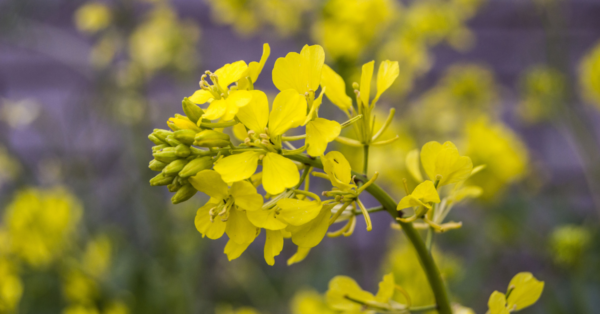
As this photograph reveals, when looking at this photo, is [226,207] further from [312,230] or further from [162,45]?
[162,45]

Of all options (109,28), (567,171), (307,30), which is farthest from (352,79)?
(567,171)

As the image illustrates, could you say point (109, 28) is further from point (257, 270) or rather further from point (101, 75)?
point (257, 270)

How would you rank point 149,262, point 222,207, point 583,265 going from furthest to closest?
point 149,262
point 583,265
point 222,207

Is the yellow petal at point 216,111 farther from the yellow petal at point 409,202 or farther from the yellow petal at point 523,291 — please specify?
the yellow petal at point 523,291

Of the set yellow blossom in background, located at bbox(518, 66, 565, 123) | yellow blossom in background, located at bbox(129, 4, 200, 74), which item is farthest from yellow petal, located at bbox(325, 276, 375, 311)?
yellow blossom in background, located at bbox(129, 4, 200, 74)

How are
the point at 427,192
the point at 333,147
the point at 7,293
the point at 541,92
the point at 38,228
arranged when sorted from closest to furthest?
the point at 427,192, the point at 7,293, the point at 38,228, the point at 333,147, the point at 541,92

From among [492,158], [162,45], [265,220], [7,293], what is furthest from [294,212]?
[162,45]
